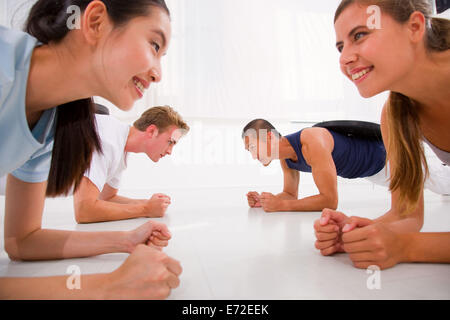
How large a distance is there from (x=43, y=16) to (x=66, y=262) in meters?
0.43

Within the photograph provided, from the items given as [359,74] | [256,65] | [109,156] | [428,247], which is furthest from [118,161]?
[256,65]

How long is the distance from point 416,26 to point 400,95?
16cm

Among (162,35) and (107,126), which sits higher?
(107,126)

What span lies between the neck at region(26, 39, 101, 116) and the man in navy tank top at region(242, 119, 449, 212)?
2.62 ft

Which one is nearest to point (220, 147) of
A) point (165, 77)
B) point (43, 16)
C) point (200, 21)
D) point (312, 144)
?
point (165, 77)

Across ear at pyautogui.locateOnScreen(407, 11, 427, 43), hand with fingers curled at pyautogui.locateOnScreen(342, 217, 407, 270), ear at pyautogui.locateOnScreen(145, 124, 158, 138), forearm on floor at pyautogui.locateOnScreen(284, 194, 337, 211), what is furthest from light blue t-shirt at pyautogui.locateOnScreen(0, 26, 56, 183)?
forearm on floor at pyautogui.locateOnScreen(284, 194, 337, 211)

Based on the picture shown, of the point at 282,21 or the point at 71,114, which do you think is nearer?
the point at 71,114

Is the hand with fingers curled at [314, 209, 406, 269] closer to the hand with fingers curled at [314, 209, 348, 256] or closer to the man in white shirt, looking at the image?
the hand with fingers curled at [314, 209, 348, 256]

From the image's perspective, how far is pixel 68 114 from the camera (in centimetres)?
51

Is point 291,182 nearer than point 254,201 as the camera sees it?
No

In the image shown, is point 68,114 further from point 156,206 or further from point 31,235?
point 156,206

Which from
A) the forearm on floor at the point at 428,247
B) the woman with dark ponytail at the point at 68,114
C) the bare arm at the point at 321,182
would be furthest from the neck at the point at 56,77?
the bare arm at the point at 321,182
